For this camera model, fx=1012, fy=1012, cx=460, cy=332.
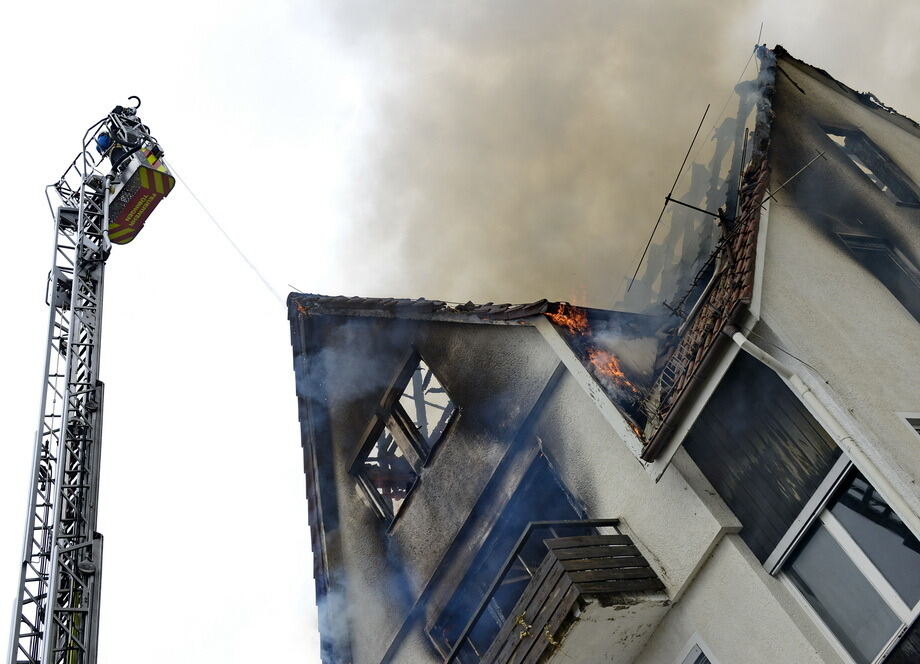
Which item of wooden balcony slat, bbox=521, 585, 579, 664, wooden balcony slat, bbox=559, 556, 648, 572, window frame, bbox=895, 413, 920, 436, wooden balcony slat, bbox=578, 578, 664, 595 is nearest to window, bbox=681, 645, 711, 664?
wooden balcony slat, bbox=578, 578, 664, 595

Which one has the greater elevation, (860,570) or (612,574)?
(612,574)

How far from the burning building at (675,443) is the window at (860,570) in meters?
0.02

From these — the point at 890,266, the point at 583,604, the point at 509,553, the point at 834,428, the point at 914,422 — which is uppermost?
the point at 890,266

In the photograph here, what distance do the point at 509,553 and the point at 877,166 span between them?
7.25 metres

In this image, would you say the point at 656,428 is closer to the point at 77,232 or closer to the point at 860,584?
the point at 860,584

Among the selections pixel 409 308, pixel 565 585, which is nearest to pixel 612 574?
pixel 565 585

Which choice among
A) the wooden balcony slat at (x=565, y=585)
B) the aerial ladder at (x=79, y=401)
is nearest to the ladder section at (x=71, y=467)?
the aerial ladder at (x=79, y=401)

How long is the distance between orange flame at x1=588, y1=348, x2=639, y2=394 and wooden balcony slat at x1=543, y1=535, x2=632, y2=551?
157 cm

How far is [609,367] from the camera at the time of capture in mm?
11141

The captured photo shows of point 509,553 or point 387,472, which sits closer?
point 509,553

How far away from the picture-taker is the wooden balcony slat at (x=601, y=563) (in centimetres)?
983

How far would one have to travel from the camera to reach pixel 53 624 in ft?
39.5

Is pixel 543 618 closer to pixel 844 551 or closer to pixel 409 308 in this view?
pixel 844 551

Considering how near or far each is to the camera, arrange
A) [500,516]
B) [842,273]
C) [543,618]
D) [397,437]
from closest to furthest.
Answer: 1. [543,618]
2. [842,273]
3. [500,516]
4. [397,437]
